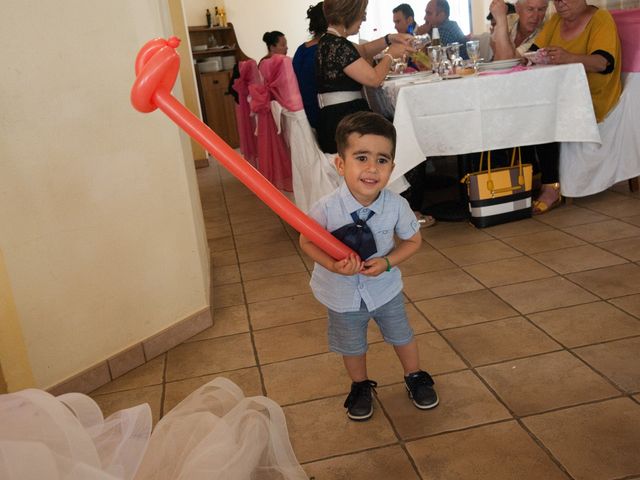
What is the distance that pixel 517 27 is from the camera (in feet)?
12.8

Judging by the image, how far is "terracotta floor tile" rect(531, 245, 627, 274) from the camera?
249 cm

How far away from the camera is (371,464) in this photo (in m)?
1.44

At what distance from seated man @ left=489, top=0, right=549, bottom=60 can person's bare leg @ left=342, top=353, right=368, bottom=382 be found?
2.36 m

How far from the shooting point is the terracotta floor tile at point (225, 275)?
279 cm

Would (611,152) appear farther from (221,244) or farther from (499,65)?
(221,244)

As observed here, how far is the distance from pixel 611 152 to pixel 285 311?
1.99 metres

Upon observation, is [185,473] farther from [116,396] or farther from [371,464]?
[116,396]

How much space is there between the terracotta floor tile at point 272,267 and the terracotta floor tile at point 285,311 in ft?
1.09

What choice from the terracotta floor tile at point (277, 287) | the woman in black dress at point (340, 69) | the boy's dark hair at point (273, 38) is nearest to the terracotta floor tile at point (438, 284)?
the terracotta floor tile at point (277, 287)

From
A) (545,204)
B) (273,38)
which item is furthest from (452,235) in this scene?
(273,38)

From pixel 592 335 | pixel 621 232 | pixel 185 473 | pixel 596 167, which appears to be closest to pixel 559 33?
pixel 596 167

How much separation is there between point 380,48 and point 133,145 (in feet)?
6.71

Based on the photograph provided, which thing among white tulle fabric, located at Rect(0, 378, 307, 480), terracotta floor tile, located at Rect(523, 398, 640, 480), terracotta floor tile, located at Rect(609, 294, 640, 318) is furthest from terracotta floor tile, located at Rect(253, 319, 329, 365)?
terracotta floor tile, located at Rect(609, 294, 640, 318)

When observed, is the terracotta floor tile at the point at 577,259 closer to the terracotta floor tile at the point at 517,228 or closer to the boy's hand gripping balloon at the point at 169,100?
the terracotta floor tile at the point at 517,228
